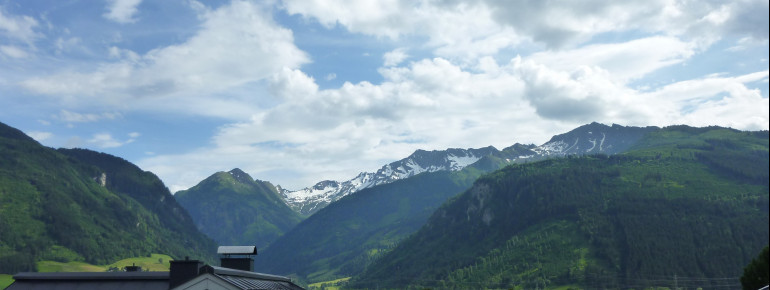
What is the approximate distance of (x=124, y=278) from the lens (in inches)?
2127

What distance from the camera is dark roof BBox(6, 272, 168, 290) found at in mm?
53500

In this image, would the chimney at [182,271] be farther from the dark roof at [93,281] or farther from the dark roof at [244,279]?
the dark roof at [93,281]

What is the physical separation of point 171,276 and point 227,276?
476cm

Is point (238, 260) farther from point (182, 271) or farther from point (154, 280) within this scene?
point (182, 271)

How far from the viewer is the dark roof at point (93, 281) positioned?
5350 cm

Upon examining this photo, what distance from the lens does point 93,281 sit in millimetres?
54375

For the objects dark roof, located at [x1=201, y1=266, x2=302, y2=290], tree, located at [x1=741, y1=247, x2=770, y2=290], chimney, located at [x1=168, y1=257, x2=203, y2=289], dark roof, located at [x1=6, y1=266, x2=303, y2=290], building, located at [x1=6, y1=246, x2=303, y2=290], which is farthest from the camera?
tree, located at [x1=741, y1=247, x2=770, y2=290]

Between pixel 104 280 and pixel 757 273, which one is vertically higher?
pixel 104 280

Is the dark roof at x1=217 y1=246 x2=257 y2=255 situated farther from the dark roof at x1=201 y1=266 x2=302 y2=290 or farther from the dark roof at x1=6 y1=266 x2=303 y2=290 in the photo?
the dark roof at x1=6 y1=266 x2=303 y2=290

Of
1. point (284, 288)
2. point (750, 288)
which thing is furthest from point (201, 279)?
point (750, 288)

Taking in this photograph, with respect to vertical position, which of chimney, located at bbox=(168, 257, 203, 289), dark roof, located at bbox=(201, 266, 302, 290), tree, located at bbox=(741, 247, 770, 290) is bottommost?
tree, located at bbox=(741, 247, 770, 290)

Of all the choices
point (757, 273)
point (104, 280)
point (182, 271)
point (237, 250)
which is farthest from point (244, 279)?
point (757, 273)

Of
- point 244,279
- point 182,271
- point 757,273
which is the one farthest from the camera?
point 757,273

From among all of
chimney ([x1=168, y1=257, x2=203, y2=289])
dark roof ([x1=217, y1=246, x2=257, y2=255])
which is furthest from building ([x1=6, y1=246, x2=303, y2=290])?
dark roof ([x1=217, y1=246, x2=257, y2=255])
